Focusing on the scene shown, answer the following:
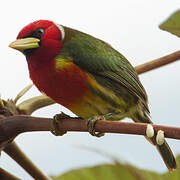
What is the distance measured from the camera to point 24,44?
970 millimetres

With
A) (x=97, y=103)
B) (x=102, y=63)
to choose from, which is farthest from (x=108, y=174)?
A: (x=102, y=63)

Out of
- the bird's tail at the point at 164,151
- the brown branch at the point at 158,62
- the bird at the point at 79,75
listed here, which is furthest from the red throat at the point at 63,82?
the bird's tail at the point at 164,151

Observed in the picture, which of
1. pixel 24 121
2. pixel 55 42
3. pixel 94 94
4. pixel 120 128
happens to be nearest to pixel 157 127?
pixel 120 128

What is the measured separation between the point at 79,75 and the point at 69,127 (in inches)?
9.2

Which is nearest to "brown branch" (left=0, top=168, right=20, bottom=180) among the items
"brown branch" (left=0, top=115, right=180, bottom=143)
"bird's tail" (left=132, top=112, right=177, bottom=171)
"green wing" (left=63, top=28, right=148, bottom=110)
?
"brown branch" (left=0, top=115, right=180, bottom=143)

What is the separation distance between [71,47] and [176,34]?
1.00 ft

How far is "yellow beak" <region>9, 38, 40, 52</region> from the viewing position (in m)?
0.94

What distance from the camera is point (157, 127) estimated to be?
628mm

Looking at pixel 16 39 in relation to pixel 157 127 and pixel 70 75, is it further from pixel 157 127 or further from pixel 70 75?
pixel 157 127

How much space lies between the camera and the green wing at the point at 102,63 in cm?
107

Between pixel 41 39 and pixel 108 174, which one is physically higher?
pixel 41 39

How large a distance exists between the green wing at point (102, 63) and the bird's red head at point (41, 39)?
1.3 inches

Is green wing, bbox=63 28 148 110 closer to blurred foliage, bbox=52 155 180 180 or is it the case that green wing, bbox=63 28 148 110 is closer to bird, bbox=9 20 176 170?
bird, bbox=9 20 176 170

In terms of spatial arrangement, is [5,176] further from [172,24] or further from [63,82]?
[172,24]
